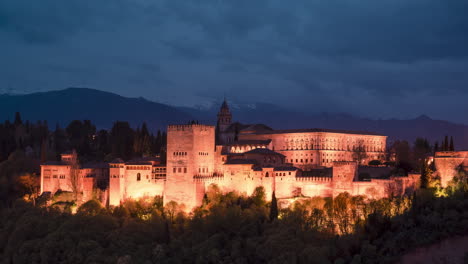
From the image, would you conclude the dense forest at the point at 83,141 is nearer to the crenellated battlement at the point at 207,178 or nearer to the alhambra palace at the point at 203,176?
the alhambra palace at the point at 203,176

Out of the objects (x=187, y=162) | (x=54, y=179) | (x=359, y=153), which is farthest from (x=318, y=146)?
(x=54, y=179)

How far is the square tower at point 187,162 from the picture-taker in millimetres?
46344

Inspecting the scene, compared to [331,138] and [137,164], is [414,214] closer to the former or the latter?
[137,164]

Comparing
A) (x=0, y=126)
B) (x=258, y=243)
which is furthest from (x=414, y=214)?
(x=0, y=126)

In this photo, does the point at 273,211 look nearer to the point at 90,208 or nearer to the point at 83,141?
the point at 90,208

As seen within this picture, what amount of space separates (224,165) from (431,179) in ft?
59.2

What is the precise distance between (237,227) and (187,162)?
9.45 metres

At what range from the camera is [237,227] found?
40.2 metres

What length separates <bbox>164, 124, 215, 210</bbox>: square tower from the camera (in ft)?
152

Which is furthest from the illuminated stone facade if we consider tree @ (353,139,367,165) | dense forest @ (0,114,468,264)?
tree @ (353,139,367,165)

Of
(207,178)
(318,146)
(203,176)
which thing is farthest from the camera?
(318,146)

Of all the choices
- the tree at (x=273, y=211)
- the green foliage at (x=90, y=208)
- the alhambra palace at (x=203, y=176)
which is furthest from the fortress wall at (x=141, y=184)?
the tree at (x=273, y=211)

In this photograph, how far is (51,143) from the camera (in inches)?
3002

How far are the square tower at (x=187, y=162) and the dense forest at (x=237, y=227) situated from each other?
124 centimetres
